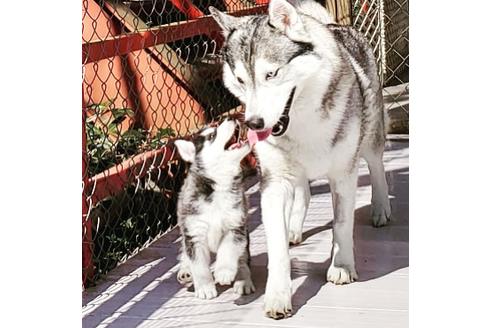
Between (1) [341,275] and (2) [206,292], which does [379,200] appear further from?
(2) [206,292]

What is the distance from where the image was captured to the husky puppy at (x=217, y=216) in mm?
2932

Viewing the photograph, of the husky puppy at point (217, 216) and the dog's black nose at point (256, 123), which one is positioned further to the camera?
the husky puppy at point (217, 216)


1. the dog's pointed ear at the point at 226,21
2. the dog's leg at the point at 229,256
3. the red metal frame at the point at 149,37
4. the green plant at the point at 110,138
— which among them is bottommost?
the dog's leg at the point at 229,256

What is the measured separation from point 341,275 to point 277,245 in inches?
11.0

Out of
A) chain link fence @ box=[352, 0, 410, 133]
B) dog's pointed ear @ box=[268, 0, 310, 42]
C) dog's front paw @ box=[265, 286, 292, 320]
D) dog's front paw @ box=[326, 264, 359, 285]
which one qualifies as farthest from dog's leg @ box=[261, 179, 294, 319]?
chain link fence @ box=[352, 0, 410, 133]

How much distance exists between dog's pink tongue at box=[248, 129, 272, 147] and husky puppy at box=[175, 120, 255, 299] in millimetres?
135

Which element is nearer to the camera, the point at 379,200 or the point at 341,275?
the point at 341,275

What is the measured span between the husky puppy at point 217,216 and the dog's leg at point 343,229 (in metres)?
0.27

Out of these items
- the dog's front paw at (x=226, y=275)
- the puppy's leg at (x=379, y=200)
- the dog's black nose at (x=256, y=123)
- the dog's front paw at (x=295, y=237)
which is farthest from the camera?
the puppy's leg at (x=379, y=200)

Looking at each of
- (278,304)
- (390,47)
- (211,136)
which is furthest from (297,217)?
(390,47)

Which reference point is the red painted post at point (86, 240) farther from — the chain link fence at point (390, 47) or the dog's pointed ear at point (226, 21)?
the chain link fence at point (390, 47)

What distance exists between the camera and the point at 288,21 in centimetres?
272

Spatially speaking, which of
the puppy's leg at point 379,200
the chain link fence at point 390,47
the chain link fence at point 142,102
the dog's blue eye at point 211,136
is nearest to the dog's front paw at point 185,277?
the chain link fence at point 142,102

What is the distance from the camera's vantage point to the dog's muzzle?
270 centimetres
